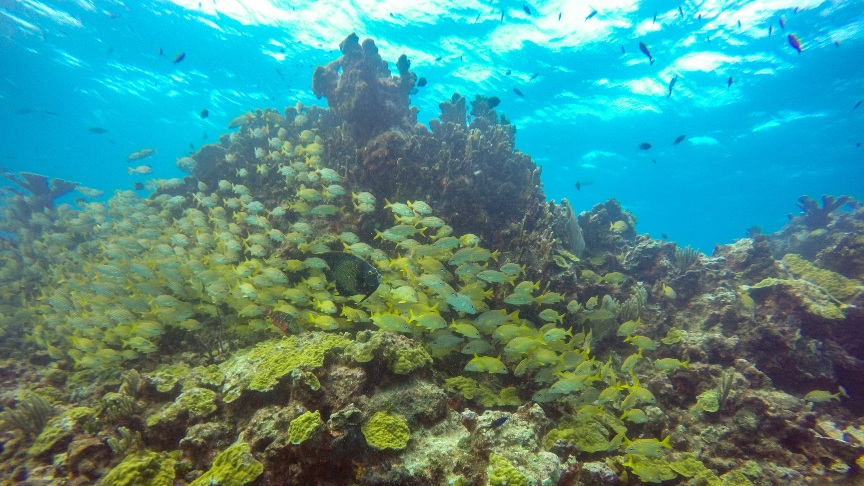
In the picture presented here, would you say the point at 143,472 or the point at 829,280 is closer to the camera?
the point at 143,472

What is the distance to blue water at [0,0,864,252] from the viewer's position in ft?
52.7

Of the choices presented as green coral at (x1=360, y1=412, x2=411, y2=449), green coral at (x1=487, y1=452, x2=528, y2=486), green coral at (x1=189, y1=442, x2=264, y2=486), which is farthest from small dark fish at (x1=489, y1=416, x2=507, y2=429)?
green coral at (x1=189, y1=442, x2=264, y2=486)

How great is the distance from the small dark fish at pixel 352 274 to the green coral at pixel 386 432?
1972 mm

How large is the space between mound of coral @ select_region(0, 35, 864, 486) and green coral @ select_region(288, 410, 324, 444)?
0.02 m

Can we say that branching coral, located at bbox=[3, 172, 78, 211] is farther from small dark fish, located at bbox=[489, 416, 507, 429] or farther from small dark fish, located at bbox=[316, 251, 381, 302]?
small dark fish, located at bbox=[489, 416, 507, 429]

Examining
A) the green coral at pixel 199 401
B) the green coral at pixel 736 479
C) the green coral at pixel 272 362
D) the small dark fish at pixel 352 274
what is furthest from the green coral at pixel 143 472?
the green coral at pixel 736 479

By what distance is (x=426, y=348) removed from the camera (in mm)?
4973

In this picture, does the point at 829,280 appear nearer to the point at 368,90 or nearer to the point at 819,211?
the point at 819,211

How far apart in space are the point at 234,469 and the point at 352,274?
8.96 ft

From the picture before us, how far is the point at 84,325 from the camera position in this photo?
6238 millimetres

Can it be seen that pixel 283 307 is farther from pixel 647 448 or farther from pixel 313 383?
pixel 647 448

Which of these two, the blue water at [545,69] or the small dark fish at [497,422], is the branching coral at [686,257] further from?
the blue water at [545,69]

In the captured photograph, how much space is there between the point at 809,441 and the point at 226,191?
16.5 meters

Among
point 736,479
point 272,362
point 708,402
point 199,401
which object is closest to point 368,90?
point 272,362
